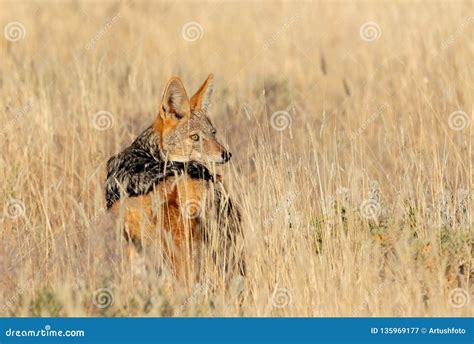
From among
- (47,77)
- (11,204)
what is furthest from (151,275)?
(47,77)

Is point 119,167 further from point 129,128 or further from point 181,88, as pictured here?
point 129,128

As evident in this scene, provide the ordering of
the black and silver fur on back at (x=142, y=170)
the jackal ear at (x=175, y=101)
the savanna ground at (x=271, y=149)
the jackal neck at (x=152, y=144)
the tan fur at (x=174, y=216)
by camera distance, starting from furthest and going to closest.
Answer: the jackal neck at (x=152, y=144) → the jackal ear at (x=175, y=101) → the black and silver fur on back at (x=142, y=170) → the tan fur at (x=174, y=216) → the savanna ground at (x=271, y=149)

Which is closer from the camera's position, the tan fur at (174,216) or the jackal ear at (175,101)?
the tan fur at (174,216)

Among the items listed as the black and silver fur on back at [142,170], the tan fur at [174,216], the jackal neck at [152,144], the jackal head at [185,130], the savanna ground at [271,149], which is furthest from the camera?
the jackal neck at [152,144]

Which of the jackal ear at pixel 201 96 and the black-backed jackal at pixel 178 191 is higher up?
the jackal ear at pixel 201 96

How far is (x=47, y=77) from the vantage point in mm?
11969

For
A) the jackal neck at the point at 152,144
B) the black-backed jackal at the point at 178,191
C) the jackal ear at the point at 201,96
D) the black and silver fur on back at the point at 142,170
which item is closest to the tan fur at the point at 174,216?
the black-backed jackal at the point at 178,191

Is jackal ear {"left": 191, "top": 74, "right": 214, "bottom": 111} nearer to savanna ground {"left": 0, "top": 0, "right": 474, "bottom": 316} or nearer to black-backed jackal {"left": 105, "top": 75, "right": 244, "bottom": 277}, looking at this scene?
black-backed jackal {"left": 105, "top": 75, "right": 244, "bottom": 277}

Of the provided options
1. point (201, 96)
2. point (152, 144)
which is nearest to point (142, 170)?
point (152, 144)

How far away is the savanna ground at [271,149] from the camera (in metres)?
6.44

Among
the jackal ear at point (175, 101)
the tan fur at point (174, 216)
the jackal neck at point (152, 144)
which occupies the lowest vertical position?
the tan fur at point (174, 216)

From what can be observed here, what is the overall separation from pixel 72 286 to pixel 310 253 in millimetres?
1596

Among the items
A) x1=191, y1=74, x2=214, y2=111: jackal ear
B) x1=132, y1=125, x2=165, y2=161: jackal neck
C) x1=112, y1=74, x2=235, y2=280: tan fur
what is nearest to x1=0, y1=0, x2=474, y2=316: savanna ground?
x1=112, y1=74, x2=235, y2=280: tan fur

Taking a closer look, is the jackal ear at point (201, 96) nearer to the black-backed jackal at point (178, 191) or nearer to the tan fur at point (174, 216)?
the black-backed jackal at point (178, 191)
